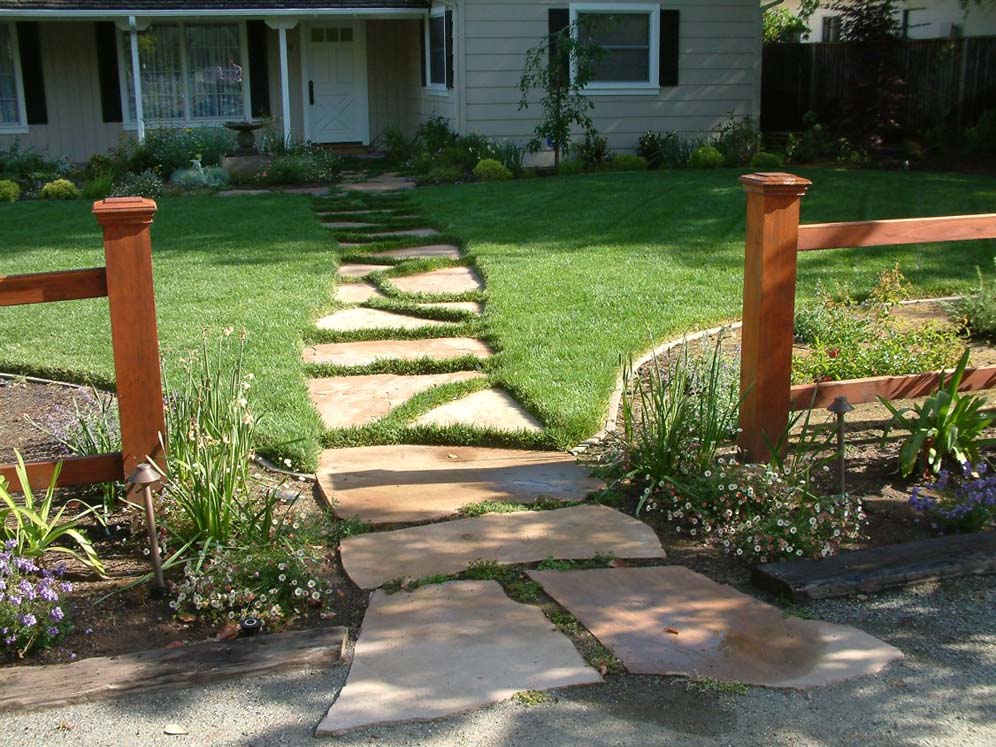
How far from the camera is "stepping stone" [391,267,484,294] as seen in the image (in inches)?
325

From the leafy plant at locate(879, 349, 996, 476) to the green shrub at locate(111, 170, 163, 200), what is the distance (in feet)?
34.0

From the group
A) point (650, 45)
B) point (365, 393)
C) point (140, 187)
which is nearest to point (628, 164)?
point (650, 45)

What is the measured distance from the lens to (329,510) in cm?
445

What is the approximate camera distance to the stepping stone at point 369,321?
23.6 ft

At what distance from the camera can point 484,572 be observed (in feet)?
12.7

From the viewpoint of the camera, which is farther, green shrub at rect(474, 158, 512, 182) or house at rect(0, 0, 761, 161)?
house at rect(0, 0, 761, 161)

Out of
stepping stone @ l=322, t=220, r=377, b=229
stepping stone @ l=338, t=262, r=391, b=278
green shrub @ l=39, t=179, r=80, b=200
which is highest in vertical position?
green shrub @ l=39, t=179, r=80, b=200

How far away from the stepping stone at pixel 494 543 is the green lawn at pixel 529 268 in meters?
0.84

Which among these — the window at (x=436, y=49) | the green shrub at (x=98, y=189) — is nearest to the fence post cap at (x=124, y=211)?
the green shrub at (x=98, y=189)

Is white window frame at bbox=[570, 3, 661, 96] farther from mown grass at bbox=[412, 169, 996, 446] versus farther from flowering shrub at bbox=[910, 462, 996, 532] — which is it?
flowering shrub at bbox=[910, 462, 996, 532]

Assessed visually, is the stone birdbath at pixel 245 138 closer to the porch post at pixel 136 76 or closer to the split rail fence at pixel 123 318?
the porch post at pixel 136 76

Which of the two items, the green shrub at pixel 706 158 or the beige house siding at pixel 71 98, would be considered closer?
the green shrub at pixel 706 158

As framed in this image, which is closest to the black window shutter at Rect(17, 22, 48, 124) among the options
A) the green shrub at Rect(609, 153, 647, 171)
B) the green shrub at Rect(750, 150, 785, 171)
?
the green shrub at Rect(609, 153, 647, 171)

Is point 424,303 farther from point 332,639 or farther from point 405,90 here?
point 405,90
